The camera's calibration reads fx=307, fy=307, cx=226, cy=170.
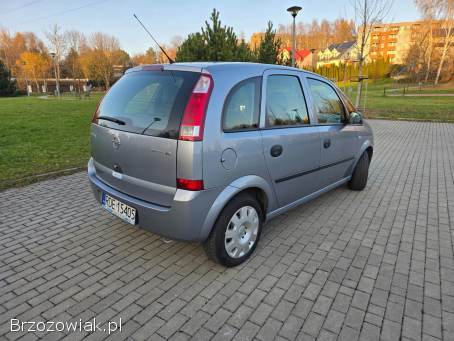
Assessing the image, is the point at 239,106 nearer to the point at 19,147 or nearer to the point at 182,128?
the point at 182,128

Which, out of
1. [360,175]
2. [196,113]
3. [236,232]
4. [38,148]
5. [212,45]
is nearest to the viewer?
[196,113]

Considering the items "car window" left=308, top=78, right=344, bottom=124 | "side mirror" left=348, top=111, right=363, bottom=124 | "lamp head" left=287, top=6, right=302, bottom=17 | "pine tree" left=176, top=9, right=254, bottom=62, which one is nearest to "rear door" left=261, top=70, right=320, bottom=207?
"car window" left=308, top=78, right=344, bottom=124

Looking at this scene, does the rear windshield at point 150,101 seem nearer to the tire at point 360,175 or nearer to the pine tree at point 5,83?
the tire at point 360,175

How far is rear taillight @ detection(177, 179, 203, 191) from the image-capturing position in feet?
7.52

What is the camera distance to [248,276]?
106 inches

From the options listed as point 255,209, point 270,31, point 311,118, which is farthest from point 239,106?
point 270,31

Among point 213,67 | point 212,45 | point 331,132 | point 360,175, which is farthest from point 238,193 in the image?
point 212,45

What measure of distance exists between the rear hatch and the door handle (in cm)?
97

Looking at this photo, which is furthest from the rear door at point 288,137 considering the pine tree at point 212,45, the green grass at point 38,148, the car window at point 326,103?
the pine tree at point 212,45

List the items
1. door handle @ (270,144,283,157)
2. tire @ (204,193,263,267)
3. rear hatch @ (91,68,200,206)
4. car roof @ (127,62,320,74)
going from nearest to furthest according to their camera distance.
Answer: rear hatch @ (91,68,200,206) < car roof @ (127,62,320,74) < tire @ (204,193,263,267) < door handle @ (270,144,283,157)

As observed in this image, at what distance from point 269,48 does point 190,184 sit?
1185cm

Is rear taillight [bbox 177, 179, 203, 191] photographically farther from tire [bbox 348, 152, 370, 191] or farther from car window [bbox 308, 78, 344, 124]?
tire [bbox 348, 152, 370, 191]

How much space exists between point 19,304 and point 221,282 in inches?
61.3

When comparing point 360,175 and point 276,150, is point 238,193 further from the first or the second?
point 360,175
